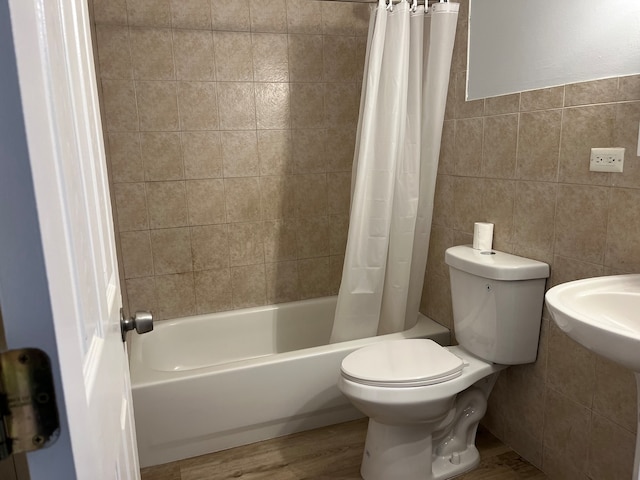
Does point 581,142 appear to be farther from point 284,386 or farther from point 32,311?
point 32,311

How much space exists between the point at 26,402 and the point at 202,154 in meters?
2.15

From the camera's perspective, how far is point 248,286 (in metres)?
2.65

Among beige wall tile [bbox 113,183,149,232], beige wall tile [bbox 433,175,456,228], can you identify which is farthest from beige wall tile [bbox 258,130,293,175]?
beige wall tile [bbox 433,175,456,228]

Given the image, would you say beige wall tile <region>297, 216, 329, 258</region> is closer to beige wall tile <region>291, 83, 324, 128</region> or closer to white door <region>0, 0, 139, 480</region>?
beige wall tile <region>291, 83, 324, 128</region>

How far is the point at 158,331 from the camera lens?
2436 mm

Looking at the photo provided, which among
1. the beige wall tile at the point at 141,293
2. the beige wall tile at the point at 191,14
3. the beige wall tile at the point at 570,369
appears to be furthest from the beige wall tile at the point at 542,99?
the beige wall tile at the point at 141,293

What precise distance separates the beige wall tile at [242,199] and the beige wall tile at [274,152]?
3.9 inches

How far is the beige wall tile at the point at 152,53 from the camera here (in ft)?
7.38

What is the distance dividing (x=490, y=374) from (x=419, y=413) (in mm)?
434

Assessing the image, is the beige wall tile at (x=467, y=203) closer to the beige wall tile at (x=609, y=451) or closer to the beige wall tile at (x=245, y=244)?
the beige wall tile at (x=609, y=451)

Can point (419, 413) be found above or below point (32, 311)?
below

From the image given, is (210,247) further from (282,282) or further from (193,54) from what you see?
(193,54)

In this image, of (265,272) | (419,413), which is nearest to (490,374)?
(419,413)

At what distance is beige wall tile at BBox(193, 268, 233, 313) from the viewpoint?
8.38ft
